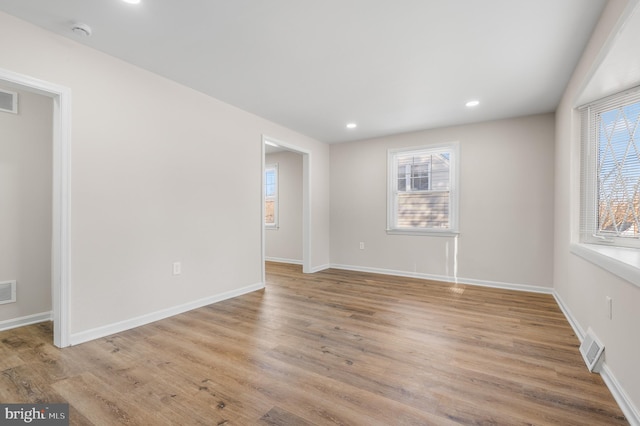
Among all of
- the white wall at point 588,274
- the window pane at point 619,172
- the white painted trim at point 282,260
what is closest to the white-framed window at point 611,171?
the window pane at point 619,172

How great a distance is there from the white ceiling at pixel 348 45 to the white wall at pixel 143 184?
22cm

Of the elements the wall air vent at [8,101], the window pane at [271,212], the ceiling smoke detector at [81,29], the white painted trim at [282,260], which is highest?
the ceiling smoke detector at [81,29]

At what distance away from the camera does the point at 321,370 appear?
205 cm

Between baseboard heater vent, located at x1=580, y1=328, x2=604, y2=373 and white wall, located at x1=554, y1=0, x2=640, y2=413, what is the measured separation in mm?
57

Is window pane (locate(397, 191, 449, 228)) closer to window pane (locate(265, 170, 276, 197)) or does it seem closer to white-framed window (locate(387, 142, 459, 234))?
white-framed window (locate(387, 142, 459, 234))

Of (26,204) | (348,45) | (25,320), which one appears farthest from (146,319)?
(348,45)

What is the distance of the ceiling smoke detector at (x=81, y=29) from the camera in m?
2.21

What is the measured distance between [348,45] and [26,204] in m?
3.42

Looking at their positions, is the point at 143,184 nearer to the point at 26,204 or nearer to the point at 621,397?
the point at 26,204

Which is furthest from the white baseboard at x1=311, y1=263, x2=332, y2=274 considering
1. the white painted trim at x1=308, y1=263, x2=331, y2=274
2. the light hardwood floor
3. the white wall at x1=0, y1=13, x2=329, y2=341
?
the light hardwood floor

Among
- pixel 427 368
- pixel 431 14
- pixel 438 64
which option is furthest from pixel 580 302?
pixel 431 14

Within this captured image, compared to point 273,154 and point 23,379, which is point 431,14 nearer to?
point 23,379

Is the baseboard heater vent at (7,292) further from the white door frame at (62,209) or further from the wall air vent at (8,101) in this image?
the wall air vent at (8,101)

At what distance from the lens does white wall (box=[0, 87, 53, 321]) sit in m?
2.82
